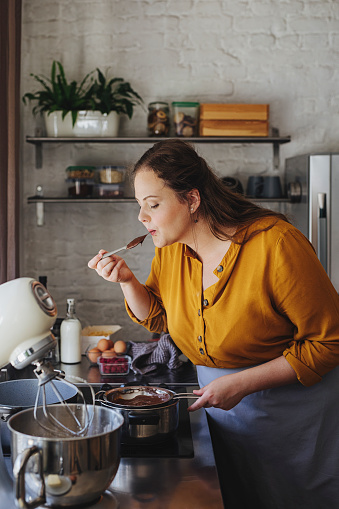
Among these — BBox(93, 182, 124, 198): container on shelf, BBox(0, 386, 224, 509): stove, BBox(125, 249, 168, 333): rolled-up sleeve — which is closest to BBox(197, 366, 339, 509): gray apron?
BBox(0, 386, 224, 509): stove

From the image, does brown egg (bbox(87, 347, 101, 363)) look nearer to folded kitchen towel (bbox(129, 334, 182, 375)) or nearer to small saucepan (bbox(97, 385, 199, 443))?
folded kitchen towel (bbox(129, 334, 182, 375))

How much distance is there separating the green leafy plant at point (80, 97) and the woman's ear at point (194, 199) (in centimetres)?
162

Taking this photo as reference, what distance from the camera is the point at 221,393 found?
54.0 inches

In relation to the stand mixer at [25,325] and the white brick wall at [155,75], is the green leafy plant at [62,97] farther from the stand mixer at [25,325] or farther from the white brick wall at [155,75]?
the stand mixer at [25,325]

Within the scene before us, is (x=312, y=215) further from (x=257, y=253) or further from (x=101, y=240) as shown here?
(x=257, y=253)

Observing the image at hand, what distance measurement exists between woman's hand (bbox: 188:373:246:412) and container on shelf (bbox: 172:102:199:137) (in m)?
1.94

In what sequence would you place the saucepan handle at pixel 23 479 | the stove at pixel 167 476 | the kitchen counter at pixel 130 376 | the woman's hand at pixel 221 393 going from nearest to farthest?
the saucepan handle at pixel 23 479 → the stove at pixel 167 476 → the woman's hand at pixel 221 393 → the kitchen counter at pixel 130 376

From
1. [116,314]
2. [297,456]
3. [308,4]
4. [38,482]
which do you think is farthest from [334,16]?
[38,482]

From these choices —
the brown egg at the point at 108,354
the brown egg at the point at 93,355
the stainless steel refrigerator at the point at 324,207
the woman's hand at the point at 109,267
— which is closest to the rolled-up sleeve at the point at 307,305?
the woman's hand at the point at 109,267

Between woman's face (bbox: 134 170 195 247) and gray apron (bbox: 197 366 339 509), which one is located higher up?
woman's face (bbox: 134 170 195 247)

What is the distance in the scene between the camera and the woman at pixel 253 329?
1.41 metres

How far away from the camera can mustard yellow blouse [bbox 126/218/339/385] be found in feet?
4.60

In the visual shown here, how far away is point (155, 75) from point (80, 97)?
1.49ft

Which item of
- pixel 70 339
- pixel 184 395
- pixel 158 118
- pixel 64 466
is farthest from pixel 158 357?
pixel 158 118
